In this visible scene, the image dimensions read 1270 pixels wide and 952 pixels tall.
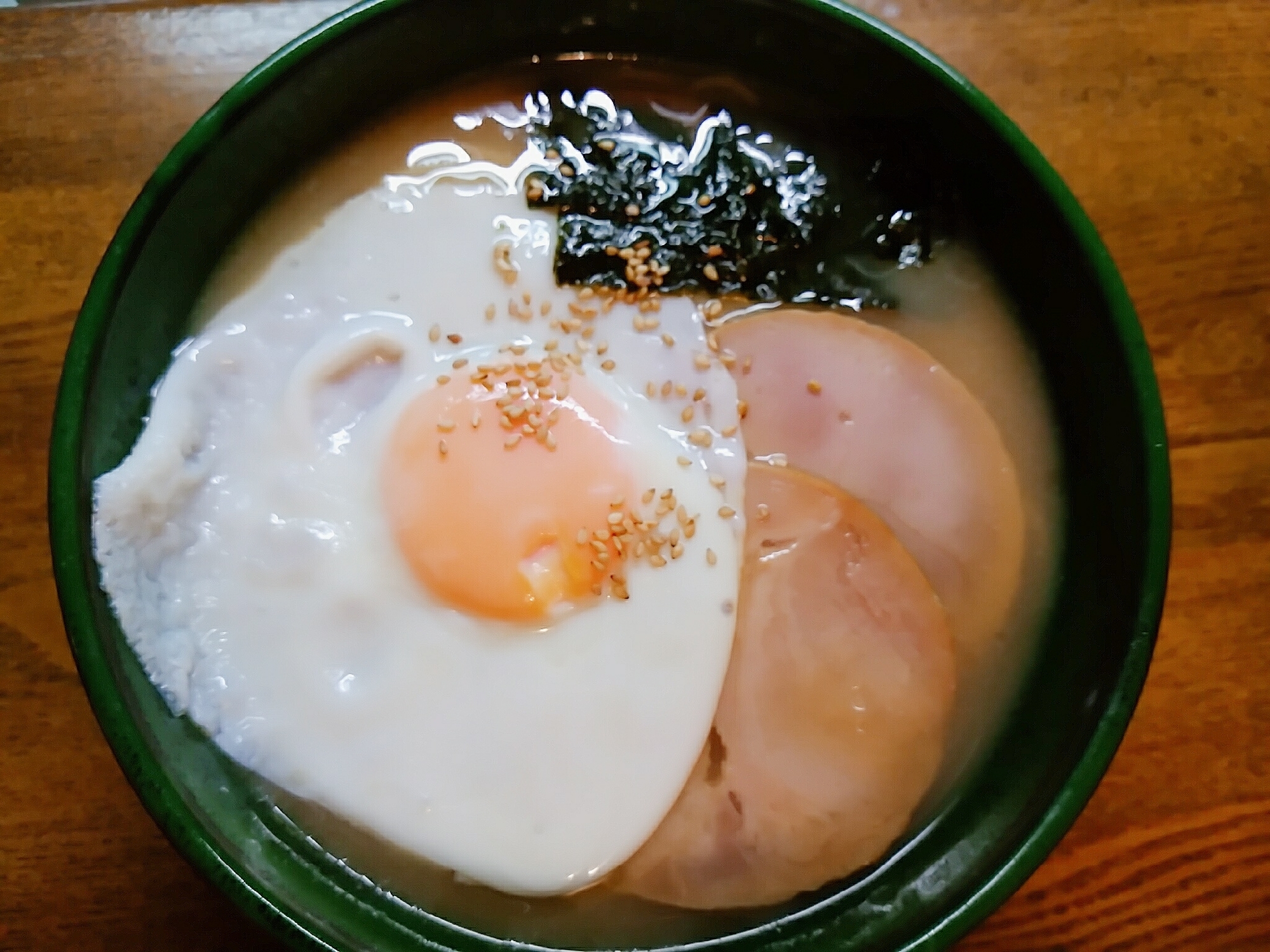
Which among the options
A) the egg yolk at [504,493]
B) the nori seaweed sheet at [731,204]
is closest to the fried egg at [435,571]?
the egg yolk at [504,493]

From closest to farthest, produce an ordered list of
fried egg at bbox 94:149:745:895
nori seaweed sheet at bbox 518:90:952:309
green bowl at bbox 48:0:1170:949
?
green bowl at bbox 48:0:1170:949
fried egg at bbox 94:149:745:895
nori seaweed sheet at bbox 518:90:952:309

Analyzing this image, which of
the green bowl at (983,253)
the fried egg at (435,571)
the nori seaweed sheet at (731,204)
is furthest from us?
the nori seaweed sheet at (731,204)

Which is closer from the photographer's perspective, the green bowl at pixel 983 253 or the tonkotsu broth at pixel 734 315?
the green bowl at pixel 983 253

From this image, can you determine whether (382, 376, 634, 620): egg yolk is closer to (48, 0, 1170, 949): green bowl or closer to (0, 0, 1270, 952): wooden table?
(48, 0, 1170, 949): green bowl

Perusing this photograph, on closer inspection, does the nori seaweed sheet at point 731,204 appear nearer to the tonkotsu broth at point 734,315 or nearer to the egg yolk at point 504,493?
the tonkotsu broth at point 734,315

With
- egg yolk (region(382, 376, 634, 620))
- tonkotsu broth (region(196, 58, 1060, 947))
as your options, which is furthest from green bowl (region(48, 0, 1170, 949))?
egg yolk (region(382, 376, 634, 620))

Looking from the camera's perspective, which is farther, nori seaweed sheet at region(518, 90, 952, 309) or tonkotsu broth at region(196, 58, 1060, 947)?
nori seaweed sheet at region(518, 90, 952, 309)

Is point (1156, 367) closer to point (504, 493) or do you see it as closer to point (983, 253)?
point (983, 253)
